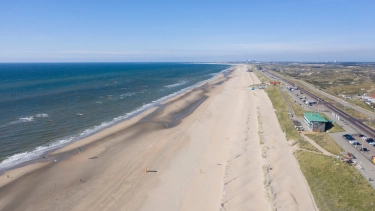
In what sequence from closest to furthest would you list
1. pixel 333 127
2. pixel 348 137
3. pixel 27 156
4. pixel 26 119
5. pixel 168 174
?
1. pixel 168 174
2. pixel 27 156
3. pixel 348 137
4. pixel 333 127
5. pixel 26 119

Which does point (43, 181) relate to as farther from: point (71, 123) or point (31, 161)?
point (71, 123)

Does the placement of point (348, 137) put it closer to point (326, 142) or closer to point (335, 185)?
point (326, 142)

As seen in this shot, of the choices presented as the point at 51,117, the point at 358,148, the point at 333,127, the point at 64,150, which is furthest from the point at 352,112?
the point at 51,117

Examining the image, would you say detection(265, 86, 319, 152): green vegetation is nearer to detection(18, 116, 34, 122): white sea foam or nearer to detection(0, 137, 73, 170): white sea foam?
detection(0, 137, 73, 170): white sea foam

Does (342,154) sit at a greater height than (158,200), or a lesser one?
greater

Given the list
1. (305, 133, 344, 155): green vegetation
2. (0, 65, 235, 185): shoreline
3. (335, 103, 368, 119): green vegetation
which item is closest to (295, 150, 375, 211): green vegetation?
(305, 133, 344, 155): green vegetation

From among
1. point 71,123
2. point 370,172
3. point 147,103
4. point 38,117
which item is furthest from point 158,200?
point 147,103

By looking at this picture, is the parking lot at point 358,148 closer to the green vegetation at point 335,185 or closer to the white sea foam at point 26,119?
the green vegetation at point 335,185

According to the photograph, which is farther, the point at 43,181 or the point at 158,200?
the point at 43,181
